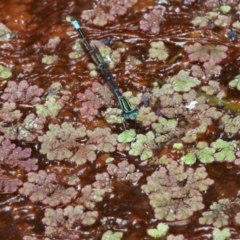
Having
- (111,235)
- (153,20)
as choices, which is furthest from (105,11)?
(111,235)

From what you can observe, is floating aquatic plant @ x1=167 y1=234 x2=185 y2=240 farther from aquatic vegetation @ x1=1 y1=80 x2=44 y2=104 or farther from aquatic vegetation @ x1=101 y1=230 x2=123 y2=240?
aquatic vegetation @ x1=1 y1=80 x2=44 y2=104

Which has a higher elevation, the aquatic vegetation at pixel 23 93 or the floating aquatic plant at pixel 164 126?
the aquatic vegetation at pixel 23 93

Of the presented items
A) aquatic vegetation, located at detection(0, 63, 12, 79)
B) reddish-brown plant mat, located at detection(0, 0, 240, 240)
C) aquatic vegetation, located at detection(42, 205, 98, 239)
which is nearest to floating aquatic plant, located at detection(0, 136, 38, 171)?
reddish-brown plant mat, located at detection(0, 0, 240, 240)

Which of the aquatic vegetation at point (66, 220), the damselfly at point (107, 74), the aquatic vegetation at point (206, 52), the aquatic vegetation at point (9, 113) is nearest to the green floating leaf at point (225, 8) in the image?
the aquatic vegetation at point (206, 52)

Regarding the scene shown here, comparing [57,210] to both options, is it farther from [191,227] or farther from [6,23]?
[6,23]

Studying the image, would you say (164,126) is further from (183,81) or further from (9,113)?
(9,113)

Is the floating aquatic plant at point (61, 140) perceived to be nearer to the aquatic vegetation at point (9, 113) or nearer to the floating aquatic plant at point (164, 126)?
the aquatic vegetation at point (9, 113)
